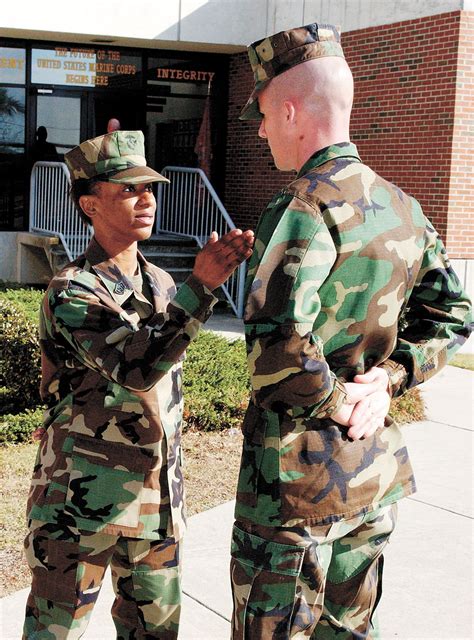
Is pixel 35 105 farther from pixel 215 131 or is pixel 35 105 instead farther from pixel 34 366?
pixel 34 366

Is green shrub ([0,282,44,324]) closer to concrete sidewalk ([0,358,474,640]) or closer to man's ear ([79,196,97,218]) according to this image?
concrete sidewalk ([0,358,474,640])

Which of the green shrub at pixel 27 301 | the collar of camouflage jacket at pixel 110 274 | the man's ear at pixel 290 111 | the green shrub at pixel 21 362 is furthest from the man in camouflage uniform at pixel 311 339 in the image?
the green shrub at pixel 27 301

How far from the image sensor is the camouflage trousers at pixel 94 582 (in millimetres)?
2689

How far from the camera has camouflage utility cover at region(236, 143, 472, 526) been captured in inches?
86.3

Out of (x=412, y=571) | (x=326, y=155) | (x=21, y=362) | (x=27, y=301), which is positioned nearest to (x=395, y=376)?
(x=326, y=155)

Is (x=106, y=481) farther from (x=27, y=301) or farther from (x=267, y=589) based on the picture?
(x=27, y=301)

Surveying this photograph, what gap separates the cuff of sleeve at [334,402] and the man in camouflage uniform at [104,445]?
0.44 meters

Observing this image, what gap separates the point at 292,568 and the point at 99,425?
2.41 ft

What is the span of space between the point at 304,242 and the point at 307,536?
29.0 inches

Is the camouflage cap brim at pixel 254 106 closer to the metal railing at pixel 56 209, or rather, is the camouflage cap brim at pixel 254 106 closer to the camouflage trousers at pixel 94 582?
the camouflage trousers at pixel 94 582

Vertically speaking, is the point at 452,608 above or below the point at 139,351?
below

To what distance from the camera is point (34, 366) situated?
6.74 metres

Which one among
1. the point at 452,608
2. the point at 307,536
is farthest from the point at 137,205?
the point at 452,608

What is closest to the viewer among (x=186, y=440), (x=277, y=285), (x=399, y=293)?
(x=277, y=285)
